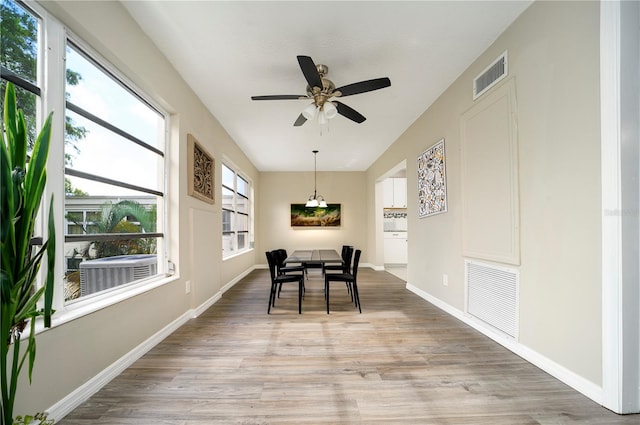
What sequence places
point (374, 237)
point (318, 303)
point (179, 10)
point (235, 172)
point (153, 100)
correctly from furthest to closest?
point (374, 237)
point (235, 172)
point (318, 303)
point (153, 100)
point (179, 10)

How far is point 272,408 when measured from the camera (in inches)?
64.2

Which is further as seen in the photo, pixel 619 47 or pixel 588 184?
pixel 588 184

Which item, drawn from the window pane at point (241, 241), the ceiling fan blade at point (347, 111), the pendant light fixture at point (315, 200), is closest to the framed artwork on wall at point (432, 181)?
the ceiling fan blade at point (347, 111)

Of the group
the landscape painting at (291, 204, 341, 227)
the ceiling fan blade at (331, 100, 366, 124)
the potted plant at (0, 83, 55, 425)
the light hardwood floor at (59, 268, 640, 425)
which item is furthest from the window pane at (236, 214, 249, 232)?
the potted plant at (0, 83, 55, 425)

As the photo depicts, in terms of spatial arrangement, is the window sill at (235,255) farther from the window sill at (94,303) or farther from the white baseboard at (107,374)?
the window sill at (94,303)

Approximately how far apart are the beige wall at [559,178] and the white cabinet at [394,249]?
16.7 ft

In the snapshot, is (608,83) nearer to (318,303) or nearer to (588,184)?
(588,184)

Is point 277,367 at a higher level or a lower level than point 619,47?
lower

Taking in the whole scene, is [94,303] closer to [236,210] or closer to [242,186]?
[236,210]

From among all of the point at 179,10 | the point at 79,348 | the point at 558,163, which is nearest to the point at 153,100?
the point at 179,10

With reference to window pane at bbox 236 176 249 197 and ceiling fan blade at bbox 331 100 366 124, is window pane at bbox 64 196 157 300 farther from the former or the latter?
window pane at bbox 236 176 249 197

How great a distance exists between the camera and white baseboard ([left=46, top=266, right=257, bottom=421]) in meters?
1.55

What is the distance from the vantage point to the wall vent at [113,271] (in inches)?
75.2

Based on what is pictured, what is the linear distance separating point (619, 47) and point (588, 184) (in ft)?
2.48
